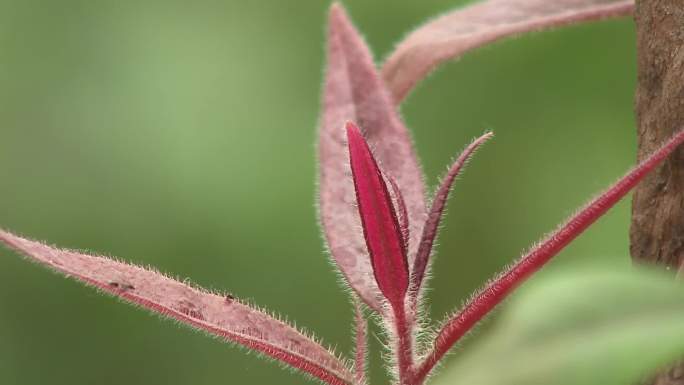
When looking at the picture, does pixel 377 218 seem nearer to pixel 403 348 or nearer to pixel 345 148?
pixel 403 348

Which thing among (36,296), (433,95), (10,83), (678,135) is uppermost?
(678,135)

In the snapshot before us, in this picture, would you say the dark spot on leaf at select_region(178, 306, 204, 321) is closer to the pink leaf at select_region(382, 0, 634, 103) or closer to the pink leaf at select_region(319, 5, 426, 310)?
the pink leaf at select_region(319, 5, 426, 310)

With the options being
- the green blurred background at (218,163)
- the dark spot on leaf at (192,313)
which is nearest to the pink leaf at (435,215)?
the dark spot on leaf at (192,313)

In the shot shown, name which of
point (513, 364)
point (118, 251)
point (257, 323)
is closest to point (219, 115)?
point (118, 251)

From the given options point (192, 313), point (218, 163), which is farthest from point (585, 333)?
point (218, 163)

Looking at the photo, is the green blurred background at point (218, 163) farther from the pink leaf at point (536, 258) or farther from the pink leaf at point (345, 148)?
the pink leaf at point (536, 258)

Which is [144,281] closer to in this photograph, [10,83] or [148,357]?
[148,357]
